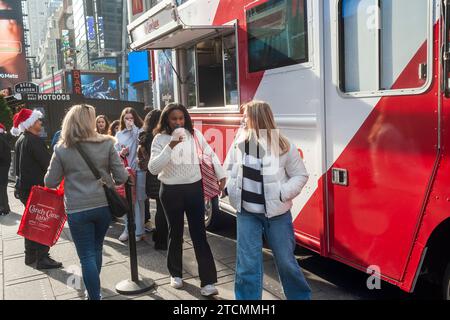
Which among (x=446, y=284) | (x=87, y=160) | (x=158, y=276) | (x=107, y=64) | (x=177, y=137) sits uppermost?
(x=107, y=64)

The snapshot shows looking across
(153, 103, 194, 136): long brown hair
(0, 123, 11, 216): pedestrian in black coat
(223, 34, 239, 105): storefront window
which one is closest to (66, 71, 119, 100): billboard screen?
(0, 123, 11, 216): pedestrian in black coat

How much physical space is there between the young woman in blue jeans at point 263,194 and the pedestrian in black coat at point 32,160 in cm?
249

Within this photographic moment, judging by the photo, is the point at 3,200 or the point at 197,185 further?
the point at 3,200

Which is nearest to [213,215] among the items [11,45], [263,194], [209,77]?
[209,77]

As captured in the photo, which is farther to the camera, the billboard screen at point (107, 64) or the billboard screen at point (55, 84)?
the billboard screen at point (107, 64)

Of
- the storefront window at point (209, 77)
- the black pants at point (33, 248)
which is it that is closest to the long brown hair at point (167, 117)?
the storefront window at point (209, 77)

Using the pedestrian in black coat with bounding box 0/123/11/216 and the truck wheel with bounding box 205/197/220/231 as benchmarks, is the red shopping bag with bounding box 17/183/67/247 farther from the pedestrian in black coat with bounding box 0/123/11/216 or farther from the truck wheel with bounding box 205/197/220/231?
the pedestrian in black coat with bounding box 0/123/11/216

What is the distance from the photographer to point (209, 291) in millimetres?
4016

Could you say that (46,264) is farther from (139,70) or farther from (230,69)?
(139,70)

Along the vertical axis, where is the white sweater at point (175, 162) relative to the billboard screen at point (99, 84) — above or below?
below

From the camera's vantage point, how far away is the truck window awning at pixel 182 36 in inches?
197

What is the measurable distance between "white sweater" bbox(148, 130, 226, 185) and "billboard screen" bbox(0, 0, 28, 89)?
5856 cm

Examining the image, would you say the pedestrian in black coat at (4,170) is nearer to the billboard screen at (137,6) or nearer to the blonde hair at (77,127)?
the billboard screen at (137,6)

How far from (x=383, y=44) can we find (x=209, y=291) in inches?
96.0
